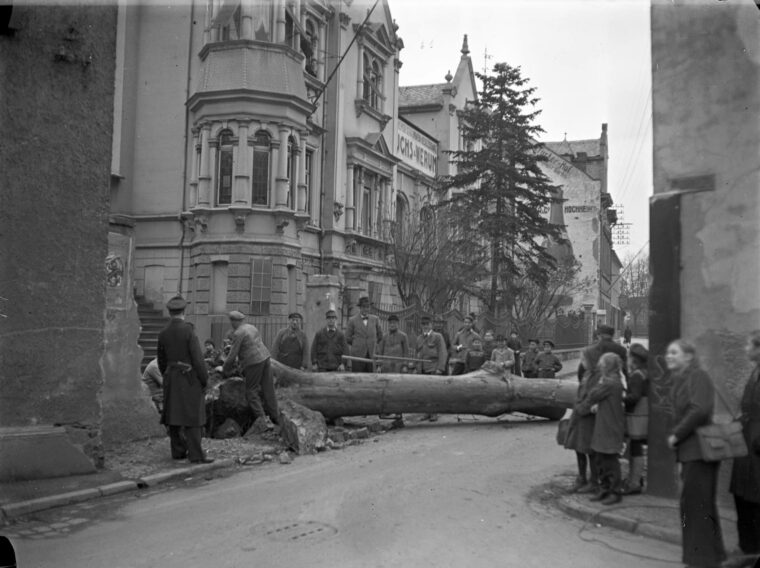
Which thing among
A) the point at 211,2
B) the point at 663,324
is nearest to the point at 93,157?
the point at 663,324

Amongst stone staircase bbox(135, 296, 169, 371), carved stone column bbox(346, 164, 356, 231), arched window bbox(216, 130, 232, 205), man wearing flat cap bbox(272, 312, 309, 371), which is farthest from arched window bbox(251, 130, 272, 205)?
man wearing flat cap bbox(272, 312, 309, 371)

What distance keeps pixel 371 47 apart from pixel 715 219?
22461 mm

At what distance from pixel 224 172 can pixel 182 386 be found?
13498 millimetres

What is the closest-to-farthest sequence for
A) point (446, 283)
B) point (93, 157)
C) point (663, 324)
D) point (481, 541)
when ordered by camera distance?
point (481, 541) → point (663, 324) → point (93, 157) → point (446, 283)

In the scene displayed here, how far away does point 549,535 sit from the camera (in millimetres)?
5672

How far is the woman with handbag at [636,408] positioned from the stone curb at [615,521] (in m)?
0.60

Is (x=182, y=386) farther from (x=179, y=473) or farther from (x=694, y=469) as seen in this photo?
(x=694, y=469)

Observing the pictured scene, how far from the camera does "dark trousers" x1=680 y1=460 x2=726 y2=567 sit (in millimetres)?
4754

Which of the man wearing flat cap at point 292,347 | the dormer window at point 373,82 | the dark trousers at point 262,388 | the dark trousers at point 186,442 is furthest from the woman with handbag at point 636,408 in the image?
the dormer window at point 373,82

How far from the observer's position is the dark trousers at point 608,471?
6625 millimetres

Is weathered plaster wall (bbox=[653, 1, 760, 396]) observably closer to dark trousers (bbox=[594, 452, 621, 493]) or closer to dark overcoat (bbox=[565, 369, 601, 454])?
dark overcoat (bbox=[565, 369, 601, 454])

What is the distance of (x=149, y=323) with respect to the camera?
19828 millimetres

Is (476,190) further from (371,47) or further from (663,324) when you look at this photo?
(663,324)

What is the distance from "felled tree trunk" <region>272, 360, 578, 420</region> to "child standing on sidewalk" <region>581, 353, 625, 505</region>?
14.7 ft
